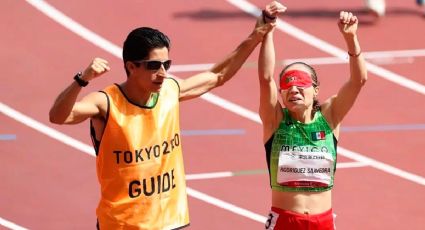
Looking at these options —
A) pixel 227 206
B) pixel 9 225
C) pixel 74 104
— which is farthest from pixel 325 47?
pixel 74 104

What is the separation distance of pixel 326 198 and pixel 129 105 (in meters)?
1.58

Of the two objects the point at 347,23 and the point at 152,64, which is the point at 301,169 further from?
A: the point at 152,64

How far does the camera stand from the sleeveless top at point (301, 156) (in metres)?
6.61

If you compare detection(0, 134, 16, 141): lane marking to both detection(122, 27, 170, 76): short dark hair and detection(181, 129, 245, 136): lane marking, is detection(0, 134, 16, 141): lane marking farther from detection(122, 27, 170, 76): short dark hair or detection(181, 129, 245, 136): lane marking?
detection(122, 27, 170, 76): short dark hair

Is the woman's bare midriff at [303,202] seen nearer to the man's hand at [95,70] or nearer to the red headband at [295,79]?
the red headband at [295,79]

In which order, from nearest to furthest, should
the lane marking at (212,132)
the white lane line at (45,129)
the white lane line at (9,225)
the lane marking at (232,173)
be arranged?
the white lane line at (9,225) → the lane marking at (232,173) → the white lane line at (45,129) → the lane marking at (212,132)

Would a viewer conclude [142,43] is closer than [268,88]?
Yes

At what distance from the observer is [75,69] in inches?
438

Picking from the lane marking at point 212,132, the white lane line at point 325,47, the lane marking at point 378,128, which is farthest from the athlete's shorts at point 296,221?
the white lane line at point 325,47

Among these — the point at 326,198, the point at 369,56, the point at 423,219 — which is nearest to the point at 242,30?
the point at 369,56

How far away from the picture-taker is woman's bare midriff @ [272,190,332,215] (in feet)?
21.5

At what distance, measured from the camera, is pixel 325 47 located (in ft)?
38.6

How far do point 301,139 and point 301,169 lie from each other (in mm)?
193

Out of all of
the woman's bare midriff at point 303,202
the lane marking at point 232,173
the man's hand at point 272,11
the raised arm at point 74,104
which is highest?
the man's hand at point 272,11
